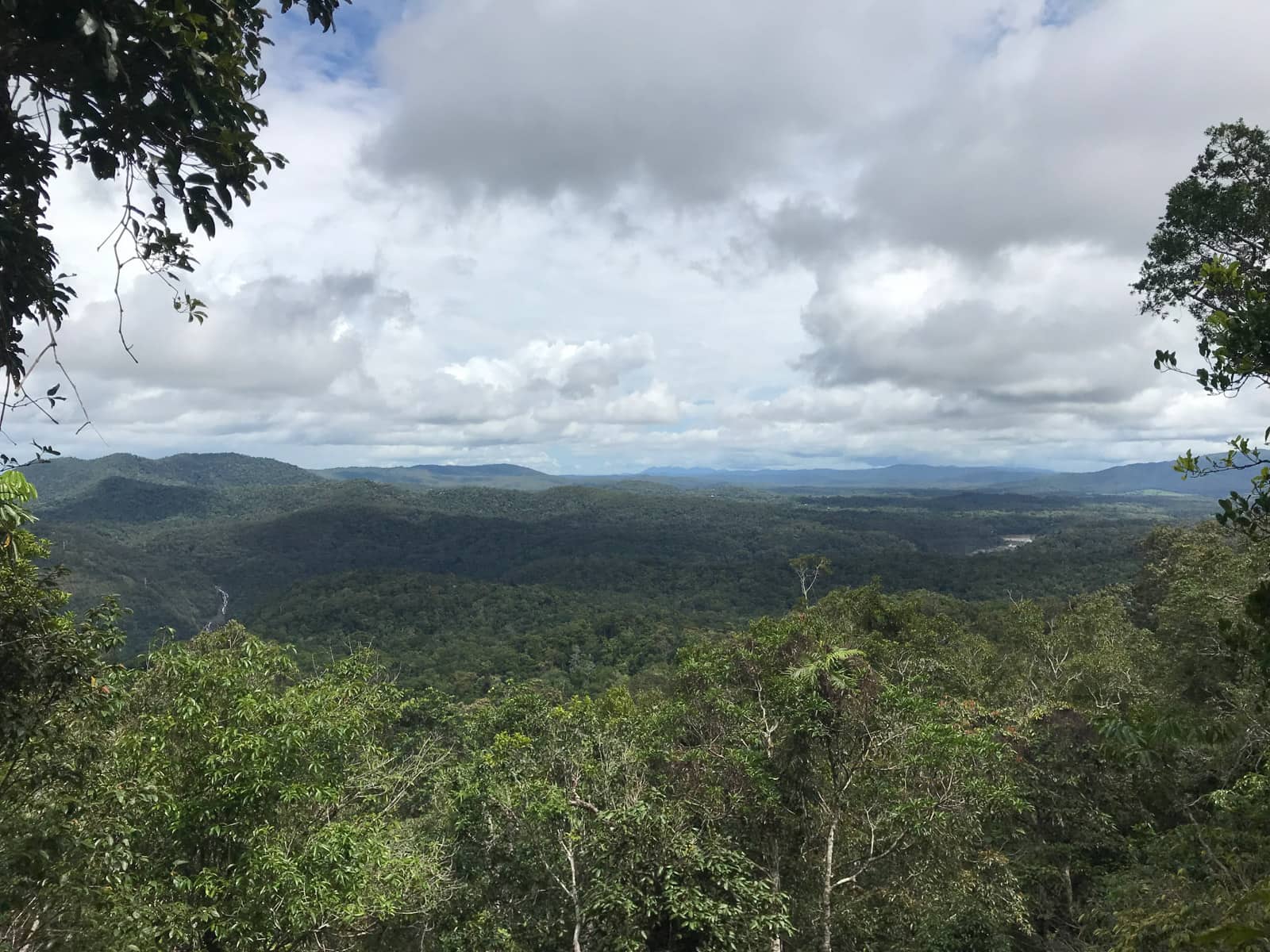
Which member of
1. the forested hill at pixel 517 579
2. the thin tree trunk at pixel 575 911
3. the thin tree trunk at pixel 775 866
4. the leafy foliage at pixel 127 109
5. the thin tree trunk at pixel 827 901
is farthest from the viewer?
the forested hill at pixel 517 579

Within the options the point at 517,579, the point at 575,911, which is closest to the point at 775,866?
the point at 575,911

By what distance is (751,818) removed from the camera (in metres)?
9.55

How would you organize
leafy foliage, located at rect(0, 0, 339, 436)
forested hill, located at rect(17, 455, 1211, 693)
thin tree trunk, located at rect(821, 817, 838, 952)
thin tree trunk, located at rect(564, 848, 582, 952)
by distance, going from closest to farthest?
leafy foliage, located at rect(0, 0, 339, 436), thin tree trunk, located at rect(564, 848, 582, 952), thin tree trunk, located at rect(821, 817, 838, 952), forested hill, located at rect(17, 455, 1211, 693)

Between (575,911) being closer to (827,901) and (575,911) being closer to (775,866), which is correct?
(775,866)

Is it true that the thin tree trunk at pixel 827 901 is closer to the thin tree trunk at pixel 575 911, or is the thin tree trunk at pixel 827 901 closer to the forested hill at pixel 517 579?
the thin tree trunk at pixel 575 911

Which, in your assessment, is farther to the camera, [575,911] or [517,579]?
[517,579]

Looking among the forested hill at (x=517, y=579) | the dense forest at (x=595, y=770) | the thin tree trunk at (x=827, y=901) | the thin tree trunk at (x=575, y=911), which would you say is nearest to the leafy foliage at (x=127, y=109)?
the dense forest at (x=595, y=770)

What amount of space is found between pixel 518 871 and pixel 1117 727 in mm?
9327

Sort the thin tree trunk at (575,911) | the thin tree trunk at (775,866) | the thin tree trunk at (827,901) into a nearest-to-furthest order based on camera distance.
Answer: the thin tree trunk at (575,911) < the thin tree trunk at (827,901) < the thin tree trunk at (775,866)

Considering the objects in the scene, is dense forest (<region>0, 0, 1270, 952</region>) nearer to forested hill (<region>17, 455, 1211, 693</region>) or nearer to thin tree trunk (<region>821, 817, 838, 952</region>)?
thin tree trunk (<region>821, 817, 838, 952</region>)

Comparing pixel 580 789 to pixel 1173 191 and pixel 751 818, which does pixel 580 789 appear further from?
pixel 1173 191

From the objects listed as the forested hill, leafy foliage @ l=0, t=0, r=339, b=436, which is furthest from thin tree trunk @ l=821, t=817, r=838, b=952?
the forested hill

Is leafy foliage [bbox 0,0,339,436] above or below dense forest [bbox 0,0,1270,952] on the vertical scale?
above

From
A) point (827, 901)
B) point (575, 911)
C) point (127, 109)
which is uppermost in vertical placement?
point (127, 109)
